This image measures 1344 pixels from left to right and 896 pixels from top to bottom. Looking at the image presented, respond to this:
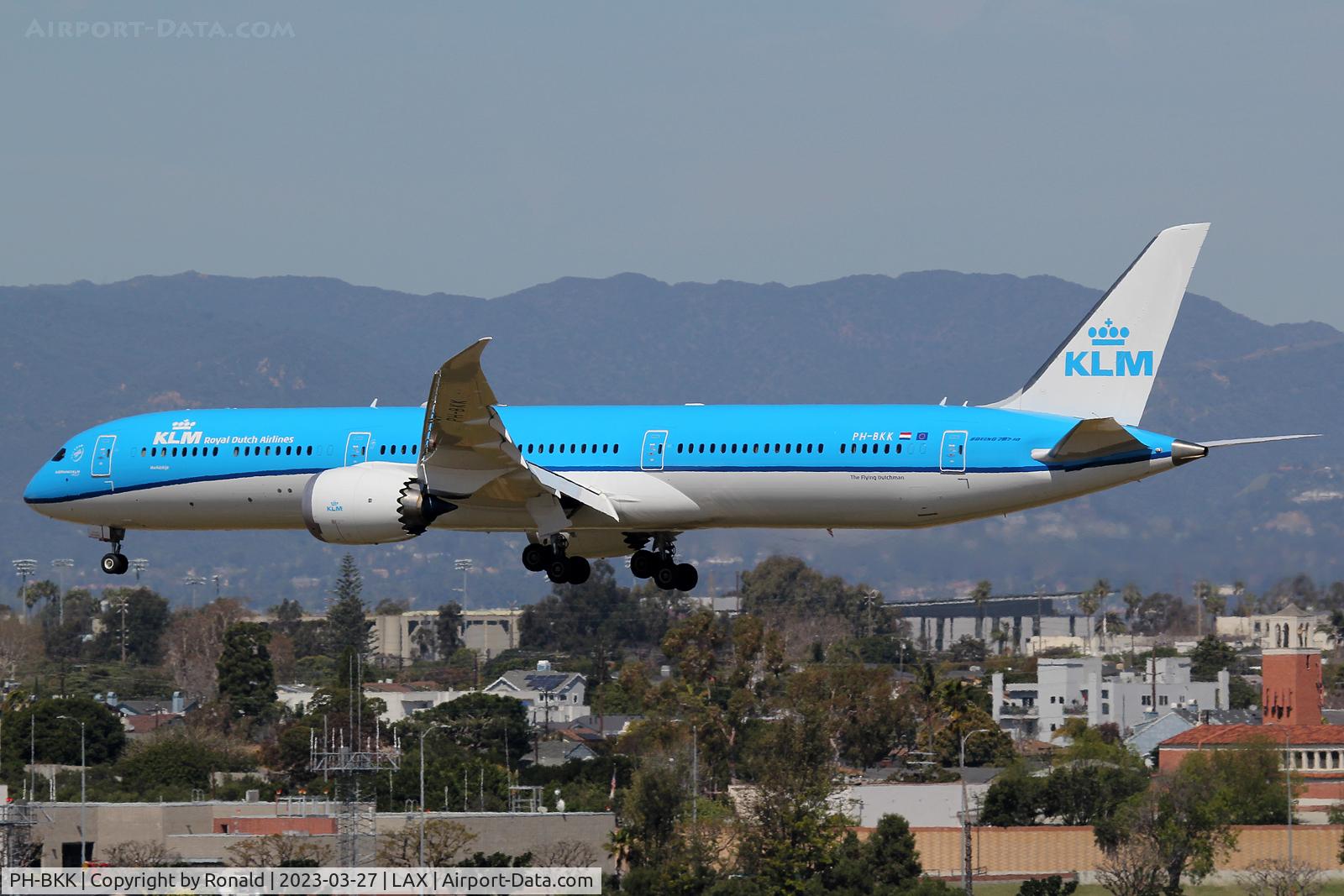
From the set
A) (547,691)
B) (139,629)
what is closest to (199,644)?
(139,629)

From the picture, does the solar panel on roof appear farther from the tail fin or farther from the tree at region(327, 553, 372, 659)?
the tail fin

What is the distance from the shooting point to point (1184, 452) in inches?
1594

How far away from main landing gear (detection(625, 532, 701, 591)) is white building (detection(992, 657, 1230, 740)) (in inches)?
3685

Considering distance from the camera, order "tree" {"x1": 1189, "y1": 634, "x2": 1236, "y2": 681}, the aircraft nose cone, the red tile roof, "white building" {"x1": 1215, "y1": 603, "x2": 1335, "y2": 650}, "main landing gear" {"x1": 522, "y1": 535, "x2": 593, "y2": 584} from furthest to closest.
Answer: "white building" {"x1": 1215, "y1": 603, "x2": 1335, "y2": 650}, "tree" {"x1": 1189, "y1": 634, "x2": 1236, "y2": 681}, the red tile roof, "main landing gear" {"x1": 522, "y1": 535, "x2": 593, "y2": 584}, the aircraft nose cone

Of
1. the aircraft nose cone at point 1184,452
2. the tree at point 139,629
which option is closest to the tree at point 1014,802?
the aircraft nose cone at point 1184,452

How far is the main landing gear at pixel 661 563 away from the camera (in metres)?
47.7

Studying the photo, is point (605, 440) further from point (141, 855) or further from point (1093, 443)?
point (141, 855)

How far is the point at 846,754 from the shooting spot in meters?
112

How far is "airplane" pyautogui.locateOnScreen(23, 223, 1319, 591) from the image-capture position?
1656 inches

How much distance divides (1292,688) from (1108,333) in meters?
84.9

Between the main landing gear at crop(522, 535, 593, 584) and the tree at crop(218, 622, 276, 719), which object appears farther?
the tree at crop(218, 622, 276, 719)

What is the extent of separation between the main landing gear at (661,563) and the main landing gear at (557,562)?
127 centimetres

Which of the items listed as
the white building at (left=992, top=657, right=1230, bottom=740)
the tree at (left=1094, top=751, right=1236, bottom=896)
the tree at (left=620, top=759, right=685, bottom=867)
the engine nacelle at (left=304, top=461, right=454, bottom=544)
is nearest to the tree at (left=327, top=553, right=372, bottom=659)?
the white building at (left=992, top=657, right=1230, bottom=740)

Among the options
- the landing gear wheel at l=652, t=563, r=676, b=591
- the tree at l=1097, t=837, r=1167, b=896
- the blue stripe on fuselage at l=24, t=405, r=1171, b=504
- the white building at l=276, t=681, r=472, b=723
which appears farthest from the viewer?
the white building at l=276, t=681, r=472, b=723
